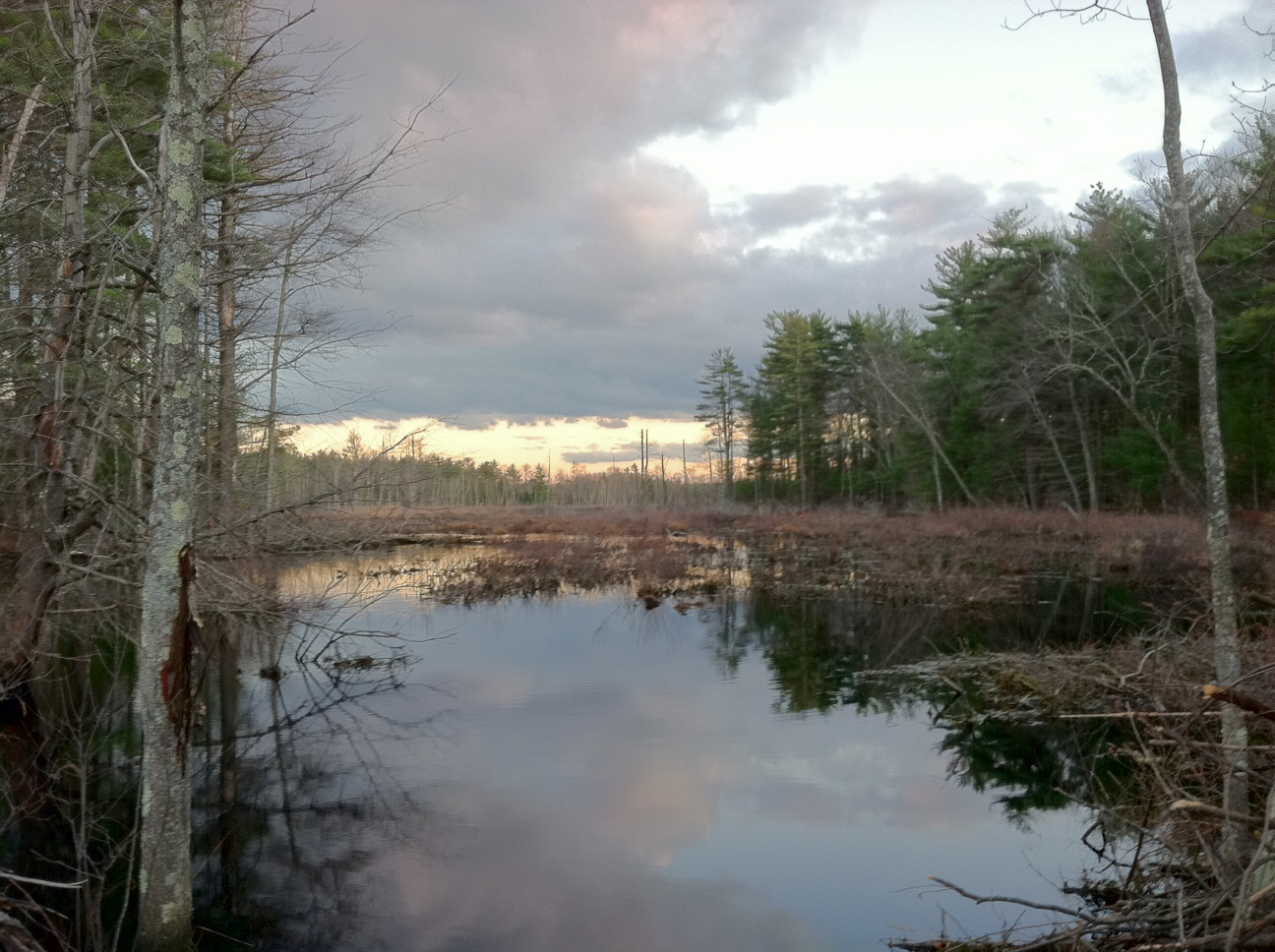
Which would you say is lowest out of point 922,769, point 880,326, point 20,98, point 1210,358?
point 922,769

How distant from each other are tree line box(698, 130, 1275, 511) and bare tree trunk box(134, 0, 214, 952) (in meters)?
16.9

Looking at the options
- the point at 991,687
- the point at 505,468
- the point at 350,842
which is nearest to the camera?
the point at 350,842

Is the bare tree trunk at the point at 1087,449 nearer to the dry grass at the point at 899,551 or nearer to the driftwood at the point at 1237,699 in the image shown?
the dry grass at the point at 899,551

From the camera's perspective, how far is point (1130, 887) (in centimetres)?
550

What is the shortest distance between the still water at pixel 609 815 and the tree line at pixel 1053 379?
33.9 ft

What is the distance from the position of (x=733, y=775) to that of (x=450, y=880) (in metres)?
3.49

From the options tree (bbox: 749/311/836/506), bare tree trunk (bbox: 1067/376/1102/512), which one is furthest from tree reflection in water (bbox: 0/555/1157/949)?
tree (bbox: 749/311/836/506)

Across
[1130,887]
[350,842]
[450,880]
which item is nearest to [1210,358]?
[1130,887]

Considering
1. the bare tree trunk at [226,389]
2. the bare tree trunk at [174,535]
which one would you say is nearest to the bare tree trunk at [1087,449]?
the bare tree trunk at [226,389]

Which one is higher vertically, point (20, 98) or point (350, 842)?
point (20, 98)

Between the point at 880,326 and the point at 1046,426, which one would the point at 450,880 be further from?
the point at 880,326

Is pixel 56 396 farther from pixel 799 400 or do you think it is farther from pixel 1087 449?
pixel 799 400

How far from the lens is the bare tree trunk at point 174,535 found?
476cm

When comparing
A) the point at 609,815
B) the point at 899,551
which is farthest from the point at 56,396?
the point at 899,551
